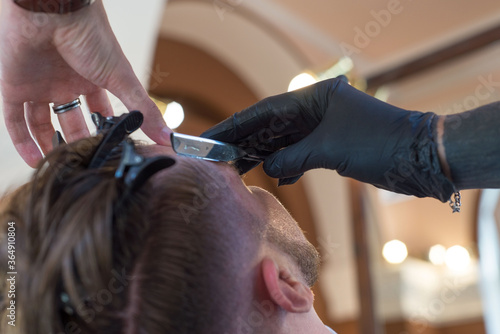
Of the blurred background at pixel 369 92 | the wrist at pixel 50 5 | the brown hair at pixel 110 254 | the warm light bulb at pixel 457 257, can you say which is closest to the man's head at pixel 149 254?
the brown hair at pixel 110 254

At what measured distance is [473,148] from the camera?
2.79 ft

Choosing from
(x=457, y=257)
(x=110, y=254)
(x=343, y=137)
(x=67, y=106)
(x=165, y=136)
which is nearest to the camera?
(x=110, y=254)

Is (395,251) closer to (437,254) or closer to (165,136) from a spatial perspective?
(437,254)

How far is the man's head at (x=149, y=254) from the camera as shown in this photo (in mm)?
790

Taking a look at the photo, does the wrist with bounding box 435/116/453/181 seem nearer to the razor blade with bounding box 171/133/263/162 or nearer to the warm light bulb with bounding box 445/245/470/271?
the razor blade with bounding box 171/133/263/162

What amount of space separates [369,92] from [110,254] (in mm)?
4203

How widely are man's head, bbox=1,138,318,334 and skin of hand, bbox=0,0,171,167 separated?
5.6 inches

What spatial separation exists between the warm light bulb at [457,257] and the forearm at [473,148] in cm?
453

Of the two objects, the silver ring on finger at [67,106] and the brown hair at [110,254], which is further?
the silver ring on finger at [67,106]

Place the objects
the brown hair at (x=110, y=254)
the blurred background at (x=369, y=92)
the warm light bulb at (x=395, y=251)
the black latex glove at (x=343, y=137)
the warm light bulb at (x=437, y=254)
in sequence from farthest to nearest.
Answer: the warm light bulb at (x=437, y=254)
the warm light bulb at (x=395, y=251)
the blurred background at (x=369, y=92)
the black latex glove at (x=343, y=137)
the brown hair at (x=110, y=254)

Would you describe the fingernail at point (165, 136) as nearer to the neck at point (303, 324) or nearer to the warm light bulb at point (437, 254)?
the neck at point (303, 324)

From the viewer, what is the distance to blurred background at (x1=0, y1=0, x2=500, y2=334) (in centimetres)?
385

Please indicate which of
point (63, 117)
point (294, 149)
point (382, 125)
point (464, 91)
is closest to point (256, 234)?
point (294, 149)

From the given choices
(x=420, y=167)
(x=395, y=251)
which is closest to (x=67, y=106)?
(x=420, y=167)
